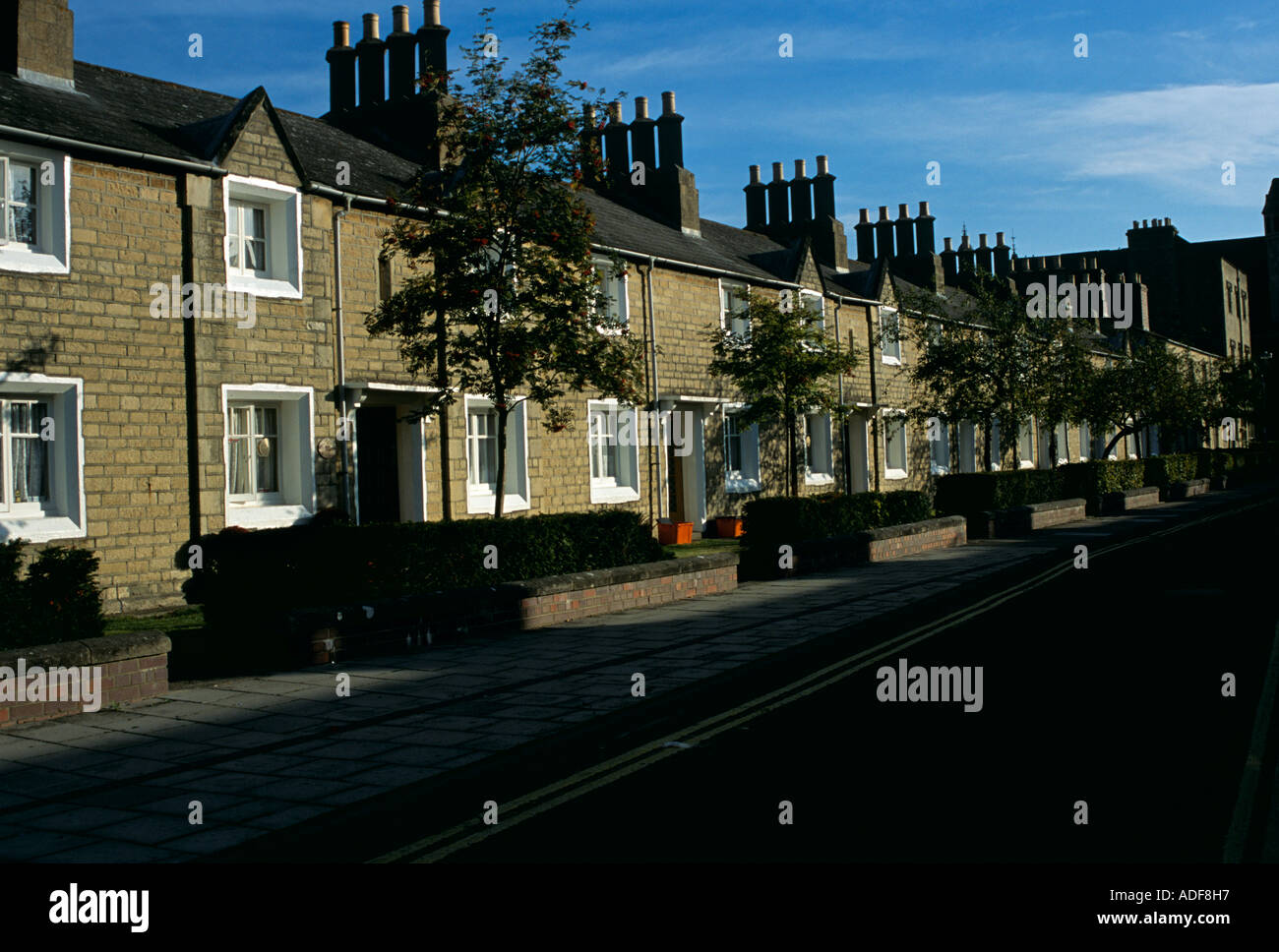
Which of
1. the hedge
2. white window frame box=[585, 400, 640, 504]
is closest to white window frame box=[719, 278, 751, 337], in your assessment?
white window frame box=[585, 400, 640, 504]

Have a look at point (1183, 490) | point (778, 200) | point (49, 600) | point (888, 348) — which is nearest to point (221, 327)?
point (49, 600)

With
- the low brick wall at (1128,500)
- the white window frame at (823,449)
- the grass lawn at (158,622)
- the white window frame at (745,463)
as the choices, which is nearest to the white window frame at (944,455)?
the low brick wall at (1128,500)

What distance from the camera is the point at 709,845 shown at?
484 cm

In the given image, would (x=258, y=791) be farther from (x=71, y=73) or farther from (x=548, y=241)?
(x=71, y=73)

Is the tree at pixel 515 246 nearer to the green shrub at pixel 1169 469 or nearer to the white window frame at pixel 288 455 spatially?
the white window frame at pixel 288 455

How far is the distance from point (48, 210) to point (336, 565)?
7143mm

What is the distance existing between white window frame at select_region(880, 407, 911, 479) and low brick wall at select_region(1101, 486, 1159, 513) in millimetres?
6240

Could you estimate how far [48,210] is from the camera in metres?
14.1

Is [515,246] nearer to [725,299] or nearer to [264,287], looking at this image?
[264,287]

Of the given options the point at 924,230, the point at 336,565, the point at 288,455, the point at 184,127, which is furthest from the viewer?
the point at 924,230

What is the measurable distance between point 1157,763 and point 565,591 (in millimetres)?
7383

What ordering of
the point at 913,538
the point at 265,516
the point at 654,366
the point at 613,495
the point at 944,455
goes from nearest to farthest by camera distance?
the point at 265,516, the point at 913,538, the point at 613,495, the point at 654,366, the point at 944,455

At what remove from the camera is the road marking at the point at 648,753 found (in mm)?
5090

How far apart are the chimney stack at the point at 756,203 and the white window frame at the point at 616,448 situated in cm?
1769
